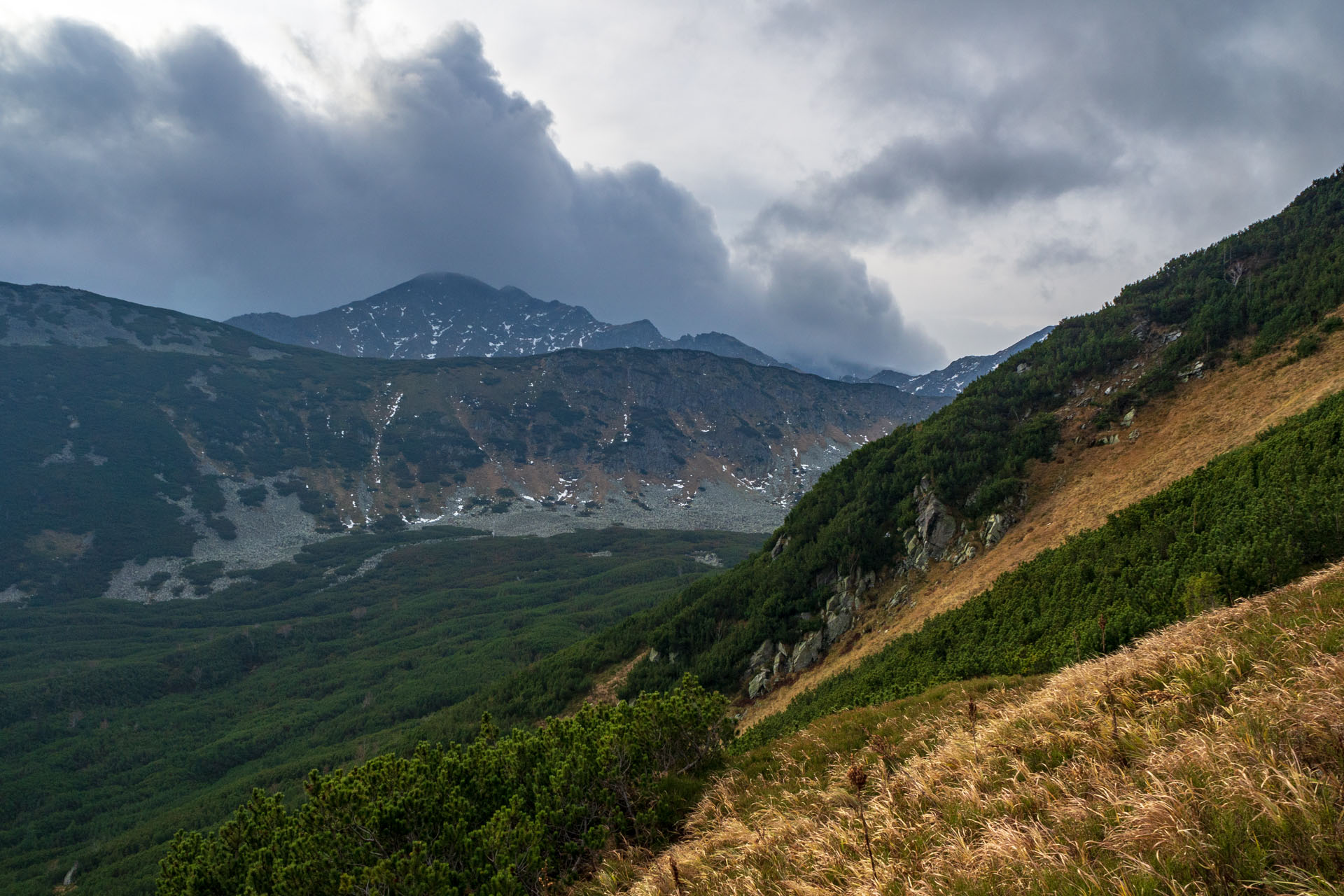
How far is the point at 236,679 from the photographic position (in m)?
98.0

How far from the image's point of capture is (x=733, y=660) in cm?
4191

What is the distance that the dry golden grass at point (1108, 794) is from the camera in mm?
4211

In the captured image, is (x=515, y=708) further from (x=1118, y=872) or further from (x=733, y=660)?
(x=1118, y=872)

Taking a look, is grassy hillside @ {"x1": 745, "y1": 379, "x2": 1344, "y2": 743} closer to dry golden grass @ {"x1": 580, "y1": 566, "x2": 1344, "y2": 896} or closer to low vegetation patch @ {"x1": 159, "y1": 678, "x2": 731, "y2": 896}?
dry golden grass @ {"x1": 580, "y1": 566, "x2": 1344, "y2": 896}

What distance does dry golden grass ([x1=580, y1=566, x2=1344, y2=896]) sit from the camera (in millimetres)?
4211

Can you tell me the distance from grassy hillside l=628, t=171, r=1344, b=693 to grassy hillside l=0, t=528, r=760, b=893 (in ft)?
63.4

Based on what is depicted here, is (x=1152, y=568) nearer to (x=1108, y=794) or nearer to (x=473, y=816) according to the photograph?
(x=1108, y=794)

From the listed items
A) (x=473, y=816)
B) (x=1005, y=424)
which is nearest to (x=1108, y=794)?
(x=473, y=816)

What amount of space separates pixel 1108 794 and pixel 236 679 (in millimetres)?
127950

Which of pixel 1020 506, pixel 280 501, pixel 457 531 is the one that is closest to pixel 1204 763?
pixel 1020 506

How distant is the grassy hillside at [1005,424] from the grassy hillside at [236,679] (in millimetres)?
19317

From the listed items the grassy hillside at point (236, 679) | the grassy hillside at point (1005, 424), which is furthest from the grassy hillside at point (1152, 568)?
the grassy hillside at point (236, 679)

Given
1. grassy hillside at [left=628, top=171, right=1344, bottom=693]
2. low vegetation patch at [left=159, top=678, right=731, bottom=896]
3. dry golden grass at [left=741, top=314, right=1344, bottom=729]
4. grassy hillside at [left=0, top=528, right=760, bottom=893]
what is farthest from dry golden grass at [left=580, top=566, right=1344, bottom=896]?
grassy hillside at [left=0, top=528, right=760, bottom=893]

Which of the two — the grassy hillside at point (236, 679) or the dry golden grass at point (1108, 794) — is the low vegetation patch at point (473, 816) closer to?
the dry golden grass at point (1108, 794)
